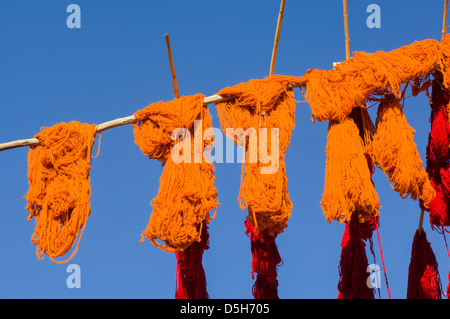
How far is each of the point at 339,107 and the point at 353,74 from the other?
0.21 m

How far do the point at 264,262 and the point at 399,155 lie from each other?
33.3 inches

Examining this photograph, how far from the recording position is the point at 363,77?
3.99m

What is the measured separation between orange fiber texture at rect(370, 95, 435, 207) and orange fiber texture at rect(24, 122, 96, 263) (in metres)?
1.38

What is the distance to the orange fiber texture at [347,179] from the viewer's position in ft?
12.5

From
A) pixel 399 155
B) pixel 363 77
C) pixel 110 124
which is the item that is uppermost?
pixel 363 77

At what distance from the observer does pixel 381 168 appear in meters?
3.97

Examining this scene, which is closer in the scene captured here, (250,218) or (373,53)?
(250,218)

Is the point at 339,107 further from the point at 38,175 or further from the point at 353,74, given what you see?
the point at 38,175

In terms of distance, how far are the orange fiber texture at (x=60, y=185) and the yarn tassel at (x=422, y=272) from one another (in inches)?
70.6

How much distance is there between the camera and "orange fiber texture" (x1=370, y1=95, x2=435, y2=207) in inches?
154

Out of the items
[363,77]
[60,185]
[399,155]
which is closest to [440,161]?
[399,155]

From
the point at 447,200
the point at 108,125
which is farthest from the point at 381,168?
the point at 108,125

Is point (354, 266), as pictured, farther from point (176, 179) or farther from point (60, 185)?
point (60, 185)

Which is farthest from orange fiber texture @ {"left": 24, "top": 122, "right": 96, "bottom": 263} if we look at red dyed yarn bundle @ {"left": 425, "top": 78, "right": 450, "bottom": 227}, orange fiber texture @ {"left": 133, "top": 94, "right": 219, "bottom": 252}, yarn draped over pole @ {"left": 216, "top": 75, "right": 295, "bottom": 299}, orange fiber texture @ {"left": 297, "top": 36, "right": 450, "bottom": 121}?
red dyed yarn bundle @ {"left": 425, "top": 78, "right": 450, "bottom": 227}
